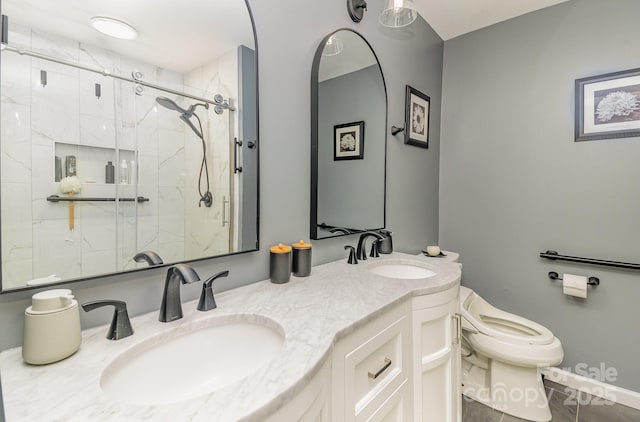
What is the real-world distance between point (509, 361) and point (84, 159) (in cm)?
208

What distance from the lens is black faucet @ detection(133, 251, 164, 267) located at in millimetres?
769

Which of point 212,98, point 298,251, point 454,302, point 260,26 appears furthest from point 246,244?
point 454,302

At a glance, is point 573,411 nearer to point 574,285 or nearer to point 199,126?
point 574,285

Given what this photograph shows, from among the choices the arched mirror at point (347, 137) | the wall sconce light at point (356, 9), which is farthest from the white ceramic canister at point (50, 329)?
the wall sconce light at point (356, 9)

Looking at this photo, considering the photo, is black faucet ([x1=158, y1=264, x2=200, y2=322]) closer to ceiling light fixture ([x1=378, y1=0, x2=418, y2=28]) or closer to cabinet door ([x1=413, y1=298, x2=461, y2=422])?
cabinet door ([x1=413, y1=298, x2=461, y2=422])

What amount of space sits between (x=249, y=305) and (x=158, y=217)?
0.37 metres

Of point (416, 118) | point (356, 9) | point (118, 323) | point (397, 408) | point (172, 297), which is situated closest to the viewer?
point (118, 323)

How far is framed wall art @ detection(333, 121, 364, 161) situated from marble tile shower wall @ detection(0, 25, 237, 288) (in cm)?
76

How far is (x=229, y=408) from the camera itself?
424 millimetres

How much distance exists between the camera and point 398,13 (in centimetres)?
144

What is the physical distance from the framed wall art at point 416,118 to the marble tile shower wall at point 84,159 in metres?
1.49

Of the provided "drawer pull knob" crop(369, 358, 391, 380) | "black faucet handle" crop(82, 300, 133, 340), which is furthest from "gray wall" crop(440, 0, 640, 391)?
"black faucet handle" crop(82, 300, 133, 340)

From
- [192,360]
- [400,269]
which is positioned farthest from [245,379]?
[400,269]

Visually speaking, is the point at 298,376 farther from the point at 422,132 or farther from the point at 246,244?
the point at 422,132
